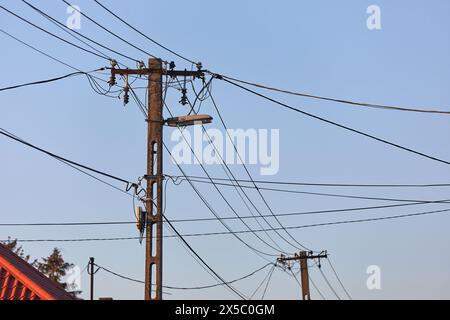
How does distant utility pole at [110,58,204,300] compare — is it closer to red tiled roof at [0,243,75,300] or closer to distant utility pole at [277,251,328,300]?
red tiled roof at [0,243,75,300]

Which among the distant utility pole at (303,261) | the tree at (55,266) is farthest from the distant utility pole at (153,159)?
the tree at (55,266)

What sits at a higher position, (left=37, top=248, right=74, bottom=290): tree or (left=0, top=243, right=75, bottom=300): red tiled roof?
(left=37, top=248, right=74, bottom=290): tree

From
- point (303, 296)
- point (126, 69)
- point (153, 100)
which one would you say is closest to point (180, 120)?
point (153, 100)

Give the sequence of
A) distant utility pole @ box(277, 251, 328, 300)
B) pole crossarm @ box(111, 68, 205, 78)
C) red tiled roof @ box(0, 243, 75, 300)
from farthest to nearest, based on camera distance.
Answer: distant utility pole @ box(277, 251, 328, 300) < pole crossarm @ box(111, 68, 205, 78) < red tiled roof @ box(0, 243, 75, 300)

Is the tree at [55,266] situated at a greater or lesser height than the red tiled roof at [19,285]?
greater

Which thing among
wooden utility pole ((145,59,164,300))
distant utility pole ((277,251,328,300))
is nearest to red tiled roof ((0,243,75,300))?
wooden utility pole ((145,59,164,300))

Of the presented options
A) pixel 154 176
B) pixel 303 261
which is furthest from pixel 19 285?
pixel 303 261

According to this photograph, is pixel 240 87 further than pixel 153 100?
Yes

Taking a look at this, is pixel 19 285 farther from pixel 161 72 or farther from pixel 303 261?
pixel 303 261

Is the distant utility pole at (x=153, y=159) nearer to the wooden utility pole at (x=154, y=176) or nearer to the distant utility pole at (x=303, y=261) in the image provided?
the wooden utility pole at (x=154, y=176)

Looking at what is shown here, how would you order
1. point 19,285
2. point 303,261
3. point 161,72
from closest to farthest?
1. point 19,285
2. point 161,72
3. point 303,261
